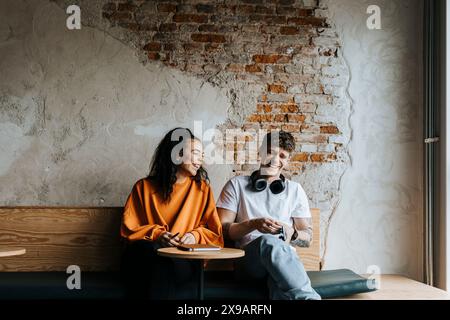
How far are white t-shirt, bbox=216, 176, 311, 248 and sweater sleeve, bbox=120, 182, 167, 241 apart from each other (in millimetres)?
Answer: 482

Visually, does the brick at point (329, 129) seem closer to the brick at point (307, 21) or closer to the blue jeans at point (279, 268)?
the brick at point (307, 21)

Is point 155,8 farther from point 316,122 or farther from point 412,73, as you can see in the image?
point 412,73

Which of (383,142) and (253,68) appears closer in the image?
(253,68)

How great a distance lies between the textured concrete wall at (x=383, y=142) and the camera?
5062 millimetres

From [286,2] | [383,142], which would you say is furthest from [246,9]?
[383,142]

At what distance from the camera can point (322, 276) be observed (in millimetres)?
4254

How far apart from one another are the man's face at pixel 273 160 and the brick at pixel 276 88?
923mm

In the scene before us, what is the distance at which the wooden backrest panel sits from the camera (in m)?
4.38

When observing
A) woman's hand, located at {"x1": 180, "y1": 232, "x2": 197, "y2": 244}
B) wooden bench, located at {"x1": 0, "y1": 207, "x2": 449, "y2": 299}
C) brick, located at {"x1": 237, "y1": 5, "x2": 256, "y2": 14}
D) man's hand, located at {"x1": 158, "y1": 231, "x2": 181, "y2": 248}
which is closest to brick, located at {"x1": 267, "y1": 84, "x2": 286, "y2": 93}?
brick, located at {"x1": 237, "y1": 5, "x2": 256, "y2": 14}

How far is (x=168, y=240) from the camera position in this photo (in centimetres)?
373

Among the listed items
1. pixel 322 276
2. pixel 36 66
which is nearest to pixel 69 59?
pixel 36 66

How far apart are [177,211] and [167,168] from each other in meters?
0.28

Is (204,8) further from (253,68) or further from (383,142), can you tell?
(383,142)
